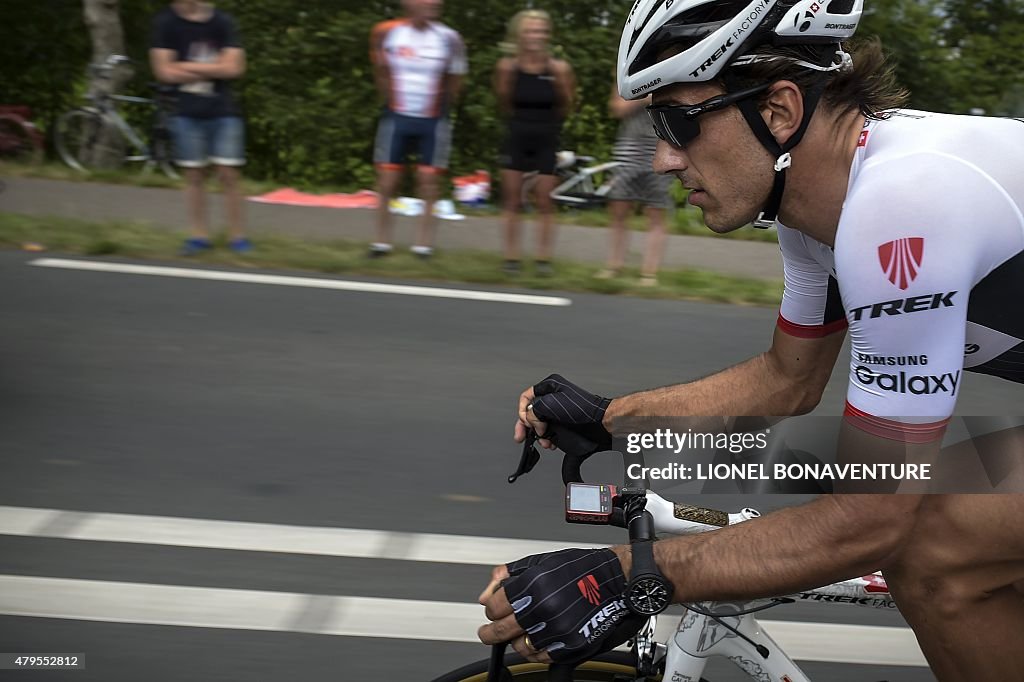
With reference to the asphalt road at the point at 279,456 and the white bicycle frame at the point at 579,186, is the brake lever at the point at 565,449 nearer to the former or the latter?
the asphalt road at the point at 279,456

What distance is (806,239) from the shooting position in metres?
2.45

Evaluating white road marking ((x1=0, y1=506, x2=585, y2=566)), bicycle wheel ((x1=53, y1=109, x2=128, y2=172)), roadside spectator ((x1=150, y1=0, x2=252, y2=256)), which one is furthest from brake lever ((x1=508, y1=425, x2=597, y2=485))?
bicycle wheel ((x1=53, y1=109, x2=128, y2=172))

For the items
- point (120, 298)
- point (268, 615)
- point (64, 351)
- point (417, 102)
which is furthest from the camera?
point (417, 102)

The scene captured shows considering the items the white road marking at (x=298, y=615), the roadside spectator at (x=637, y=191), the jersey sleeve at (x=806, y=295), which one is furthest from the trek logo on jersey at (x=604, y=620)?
the roadside spectator at (x=637, y=191)

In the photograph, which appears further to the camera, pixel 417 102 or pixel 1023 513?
pixel 417 102

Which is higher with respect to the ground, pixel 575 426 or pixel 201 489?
pixel 575 426

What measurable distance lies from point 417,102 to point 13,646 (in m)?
6.23

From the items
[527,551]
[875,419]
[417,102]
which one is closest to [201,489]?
[527,551]

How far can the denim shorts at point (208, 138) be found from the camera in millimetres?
8836

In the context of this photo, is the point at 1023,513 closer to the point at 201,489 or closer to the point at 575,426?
the point at 575,426

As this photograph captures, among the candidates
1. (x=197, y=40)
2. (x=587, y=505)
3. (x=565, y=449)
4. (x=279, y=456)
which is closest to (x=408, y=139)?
(x=197, y=40)

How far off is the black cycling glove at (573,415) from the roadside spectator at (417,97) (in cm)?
661

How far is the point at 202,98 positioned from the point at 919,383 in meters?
7.60

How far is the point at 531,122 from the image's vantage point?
29.1ft
